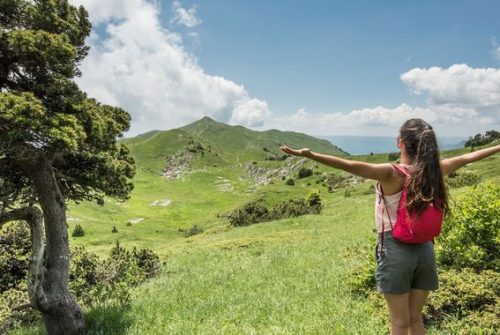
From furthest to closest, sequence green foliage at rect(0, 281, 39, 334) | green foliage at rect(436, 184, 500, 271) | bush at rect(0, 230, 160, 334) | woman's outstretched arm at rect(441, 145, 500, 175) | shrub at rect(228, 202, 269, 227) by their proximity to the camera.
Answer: shrub at rect(228, 202, 269, 227), bush at rect(0, 230, 160, 334), green foliage at rect(0, 281, 39, 334), green foliage at rect(436, 184, 500, 271), woman's outstretched arm at rect(441, 145, 500, 175)

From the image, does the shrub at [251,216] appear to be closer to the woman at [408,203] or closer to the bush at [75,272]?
the bush at [75,272]

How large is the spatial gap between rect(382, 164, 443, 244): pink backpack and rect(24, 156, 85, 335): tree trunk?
855 cm

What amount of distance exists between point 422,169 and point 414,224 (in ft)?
2.36

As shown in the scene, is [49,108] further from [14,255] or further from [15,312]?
[14,255]

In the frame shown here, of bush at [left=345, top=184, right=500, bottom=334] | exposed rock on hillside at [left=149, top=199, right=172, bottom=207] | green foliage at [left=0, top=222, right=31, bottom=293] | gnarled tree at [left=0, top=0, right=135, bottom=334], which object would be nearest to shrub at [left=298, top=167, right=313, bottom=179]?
exposed rock on hillside at [left=149, top=199, right=172, bottom=207]

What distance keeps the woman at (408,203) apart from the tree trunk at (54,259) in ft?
24.7

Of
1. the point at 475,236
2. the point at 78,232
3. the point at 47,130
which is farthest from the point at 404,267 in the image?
the point at 78,232

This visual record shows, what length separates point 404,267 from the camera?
5.21 metres

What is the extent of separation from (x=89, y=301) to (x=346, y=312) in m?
8.92

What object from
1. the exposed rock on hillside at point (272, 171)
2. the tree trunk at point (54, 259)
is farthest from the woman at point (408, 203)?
the exposed rock on hillside at point (272, 171)

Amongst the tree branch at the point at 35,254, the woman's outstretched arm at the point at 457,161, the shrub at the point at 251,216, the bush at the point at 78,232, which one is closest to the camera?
the woman's outstretched arm at the point at 457,161

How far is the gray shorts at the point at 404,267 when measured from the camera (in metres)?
5.22

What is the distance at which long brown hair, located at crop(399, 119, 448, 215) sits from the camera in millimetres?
5062

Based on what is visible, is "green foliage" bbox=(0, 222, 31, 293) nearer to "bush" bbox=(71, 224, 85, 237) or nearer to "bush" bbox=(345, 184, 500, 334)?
"bush" bbox=(345, 184, 500, 334)
